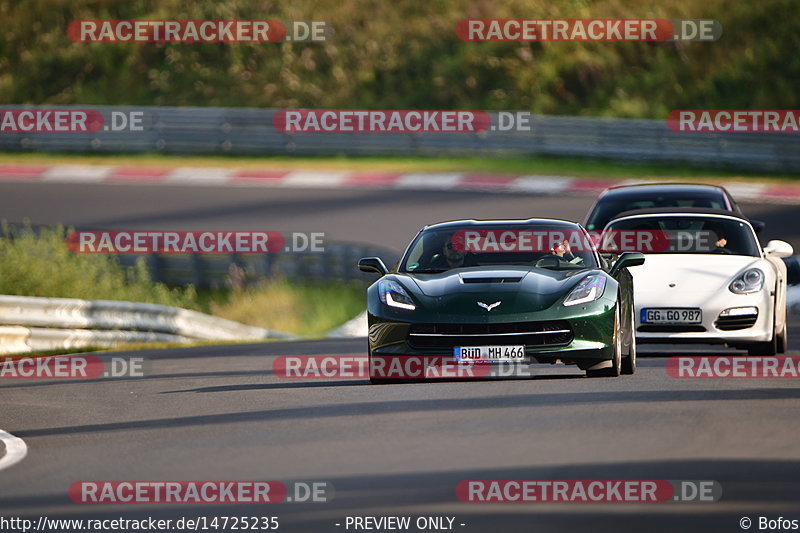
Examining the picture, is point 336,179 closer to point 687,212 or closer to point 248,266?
point 248,266

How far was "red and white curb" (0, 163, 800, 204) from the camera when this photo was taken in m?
31.5

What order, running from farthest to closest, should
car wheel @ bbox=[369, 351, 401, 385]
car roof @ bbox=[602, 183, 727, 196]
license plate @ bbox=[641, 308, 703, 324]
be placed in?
car roof @ bbox=[602, 183, 727, 196] < license plate @ bbox=[641, 308, 703, 324] < car wheel @ bbox=[369, 351, 401, 385]

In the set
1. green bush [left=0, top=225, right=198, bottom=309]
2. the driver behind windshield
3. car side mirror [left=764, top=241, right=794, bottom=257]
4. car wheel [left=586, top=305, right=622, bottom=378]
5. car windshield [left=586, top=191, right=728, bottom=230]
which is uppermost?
green bush [left=0, top=225, right=198, bottom=309]

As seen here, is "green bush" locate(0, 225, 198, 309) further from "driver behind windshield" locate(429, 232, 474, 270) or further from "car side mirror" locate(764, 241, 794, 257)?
"car side mirror" locate(764, 241, 794, 257)

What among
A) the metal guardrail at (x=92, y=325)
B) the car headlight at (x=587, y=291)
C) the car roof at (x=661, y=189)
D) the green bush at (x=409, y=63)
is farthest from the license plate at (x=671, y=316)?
the green bush at (x=409, y=63)

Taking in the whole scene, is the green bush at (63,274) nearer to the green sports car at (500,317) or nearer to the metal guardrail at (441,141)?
the green sports car at (500,317)

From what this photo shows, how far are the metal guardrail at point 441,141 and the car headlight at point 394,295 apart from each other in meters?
23.2

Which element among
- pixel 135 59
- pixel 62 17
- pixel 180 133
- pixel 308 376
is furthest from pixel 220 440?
pixel 62 17

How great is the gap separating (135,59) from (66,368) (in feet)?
114

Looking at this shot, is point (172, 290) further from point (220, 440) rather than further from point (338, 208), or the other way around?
point (220, 440)

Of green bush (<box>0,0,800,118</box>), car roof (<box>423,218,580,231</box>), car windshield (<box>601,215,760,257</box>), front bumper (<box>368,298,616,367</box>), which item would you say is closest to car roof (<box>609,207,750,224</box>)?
car windshield (<box>601,215,760,257</box>)

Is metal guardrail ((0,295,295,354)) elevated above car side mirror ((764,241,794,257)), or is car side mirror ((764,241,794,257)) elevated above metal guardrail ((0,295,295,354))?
metal guardrail ((0,295,295,354))

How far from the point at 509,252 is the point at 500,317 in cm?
143

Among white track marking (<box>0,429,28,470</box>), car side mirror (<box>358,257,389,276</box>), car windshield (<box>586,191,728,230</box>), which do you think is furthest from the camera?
car windshield (<box>586,191,728,230</box>)
